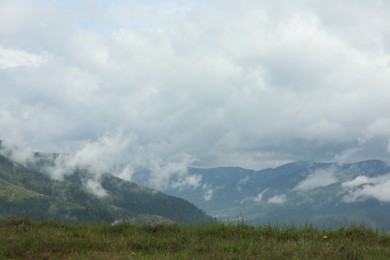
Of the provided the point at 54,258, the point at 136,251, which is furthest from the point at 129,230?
the point at 54,258

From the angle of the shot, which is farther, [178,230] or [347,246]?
[178,230]

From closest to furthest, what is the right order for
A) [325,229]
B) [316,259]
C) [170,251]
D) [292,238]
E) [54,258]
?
[316,259], [54,258], [170,251], [292,238], [325,229]

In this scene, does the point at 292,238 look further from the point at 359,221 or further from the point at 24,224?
the point at 24,224

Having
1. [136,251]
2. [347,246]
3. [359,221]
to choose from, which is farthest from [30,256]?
[359,221]

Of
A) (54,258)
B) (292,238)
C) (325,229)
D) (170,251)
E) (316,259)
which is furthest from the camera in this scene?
(325,229)

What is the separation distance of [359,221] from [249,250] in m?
5.85

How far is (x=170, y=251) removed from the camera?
37.5 ft

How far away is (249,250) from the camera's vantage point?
1074 centimetres

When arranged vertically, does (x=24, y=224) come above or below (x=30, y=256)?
above

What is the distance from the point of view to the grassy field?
10508 mm

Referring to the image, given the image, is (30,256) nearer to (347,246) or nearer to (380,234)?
(347,246)

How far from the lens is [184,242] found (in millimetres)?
12516

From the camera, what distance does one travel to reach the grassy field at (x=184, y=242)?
1051cm

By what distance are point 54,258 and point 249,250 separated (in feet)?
16.9
